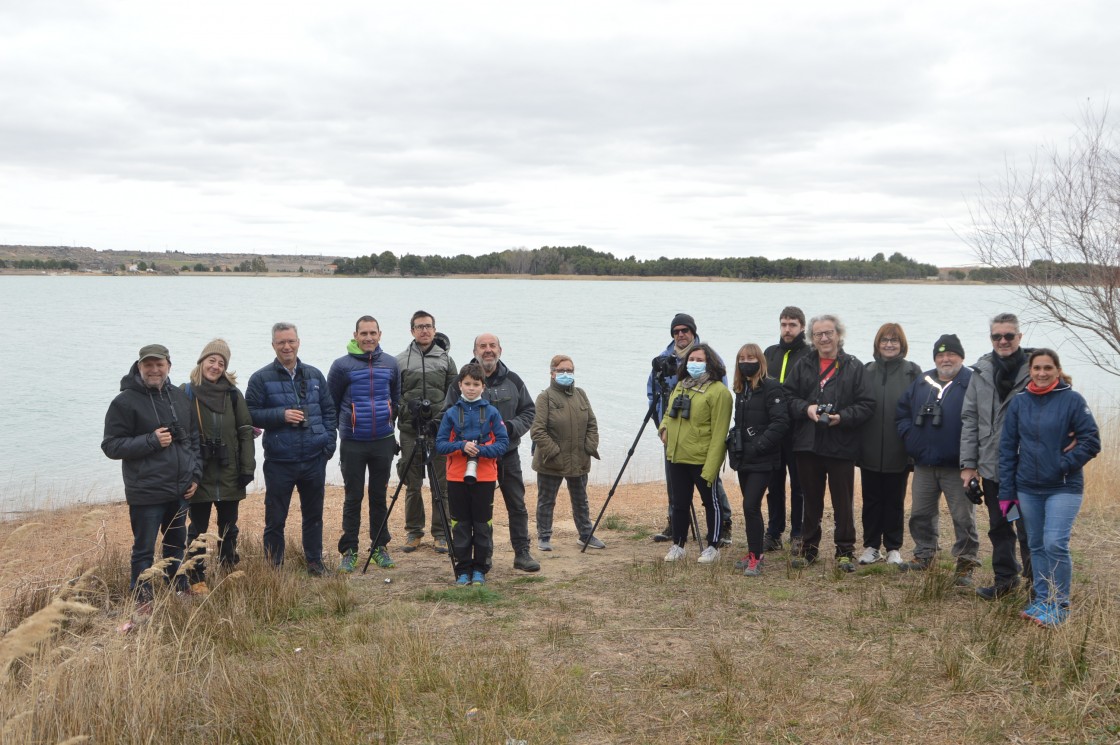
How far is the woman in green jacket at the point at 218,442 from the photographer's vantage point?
18.8 ft

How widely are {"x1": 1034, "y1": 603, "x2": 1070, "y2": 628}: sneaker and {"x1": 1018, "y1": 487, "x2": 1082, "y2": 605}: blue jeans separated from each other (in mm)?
41

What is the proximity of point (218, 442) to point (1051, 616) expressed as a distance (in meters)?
5.16

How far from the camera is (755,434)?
6.18 metres

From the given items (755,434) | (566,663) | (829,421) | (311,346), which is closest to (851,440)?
(829,421)

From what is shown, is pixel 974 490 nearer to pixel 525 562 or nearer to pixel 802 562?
pixel 802 562

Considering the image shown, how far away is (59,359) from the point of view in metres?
29.6

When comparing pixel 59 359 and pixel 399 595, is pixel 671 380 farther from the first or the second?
pixel 59 359

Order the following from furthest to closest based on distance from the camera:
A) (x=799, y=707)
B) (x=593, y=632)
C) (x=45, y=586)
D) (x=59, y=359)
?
(x=59, y=359) < (x=45, y=586) < (x=593, y=632) < (x=799, y=707)

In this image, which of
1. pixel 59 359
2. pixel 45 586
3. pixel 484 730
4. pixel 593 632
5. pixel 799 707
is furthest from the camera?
pixel 59 359

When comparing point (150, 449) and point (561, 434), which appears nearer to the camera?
point (150, 449)

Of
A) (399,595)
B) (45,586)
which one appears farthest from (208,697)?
(45,586)

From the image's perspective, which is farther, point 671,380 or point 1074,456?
point 671,380

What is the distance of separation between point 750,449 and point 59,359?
3002 cm

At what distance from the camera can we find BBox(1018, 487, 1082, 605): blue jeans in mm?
4703
